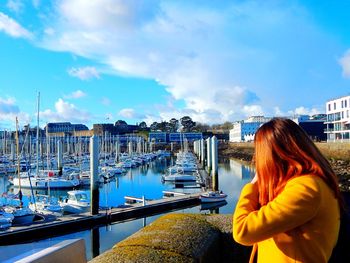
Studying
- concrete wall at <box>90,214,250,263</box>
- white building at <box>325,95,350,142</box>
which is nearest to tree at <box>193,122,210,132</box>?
white building at <box>325,95,350,142</box>

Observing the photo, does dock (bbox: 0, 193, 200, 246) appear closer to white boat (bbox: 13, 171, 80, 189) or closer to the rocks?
the rocks

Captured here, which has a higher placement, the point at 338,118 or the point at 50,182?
the point at 338,118

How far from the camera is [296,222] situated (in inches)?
86.5

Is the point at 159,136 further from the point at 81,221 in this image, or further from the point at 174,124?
the point at 81,221

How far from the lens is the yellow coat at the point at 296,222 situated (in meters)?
2.18

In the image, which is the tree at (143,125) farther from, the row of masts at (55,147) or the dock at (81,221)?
the dock at (81,221)

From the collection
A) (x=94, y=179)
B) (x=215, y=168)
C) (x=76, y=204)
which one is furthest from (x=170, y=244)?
(x=215, y=168)

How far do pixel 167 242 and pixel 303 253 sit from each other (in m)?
2.79

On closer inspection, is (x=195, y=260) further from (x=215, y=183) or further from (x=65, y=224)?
(x=215, y=183)

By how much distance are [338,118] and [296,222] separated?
3052 inches

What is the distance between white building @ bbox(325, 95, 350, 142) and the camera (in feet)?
229

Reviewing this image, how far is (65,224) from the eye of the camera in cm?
2184

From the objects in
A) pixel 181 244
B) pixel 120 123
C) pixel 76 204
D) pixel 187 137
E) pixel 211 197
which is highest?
pixel 120 123

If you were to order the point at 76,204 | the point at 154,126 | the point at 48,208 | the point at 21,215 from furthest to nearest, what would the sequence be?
the point at 154,126
the point at 76,204
the point at 48,208
the point at 21,215
